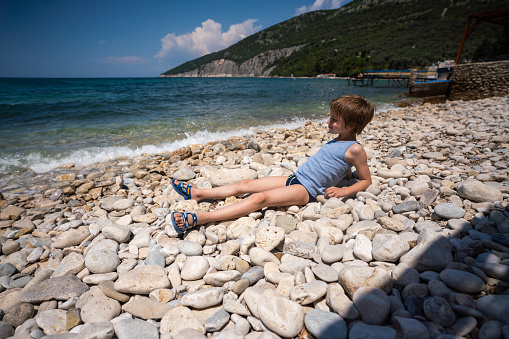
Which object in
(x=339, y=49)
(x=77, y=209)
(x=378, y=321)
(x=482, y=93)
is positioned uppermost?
(x=339, y=49)

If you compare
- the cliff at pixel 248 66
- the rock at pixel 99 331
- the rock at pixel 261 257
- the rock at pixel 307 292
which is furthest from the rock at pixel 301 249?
the cliff at pixel 248 66

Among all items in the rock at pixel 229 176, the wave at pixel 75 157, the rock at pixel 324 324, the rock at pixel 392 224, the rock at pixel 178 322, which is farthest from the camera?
the wave at pixel 75 157

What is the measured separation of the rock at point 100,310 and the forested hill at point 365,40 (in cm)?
3808

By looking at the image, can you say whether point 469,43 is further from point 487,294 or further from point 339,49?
point 487,294

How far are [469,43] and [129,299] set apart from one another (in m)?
72.7

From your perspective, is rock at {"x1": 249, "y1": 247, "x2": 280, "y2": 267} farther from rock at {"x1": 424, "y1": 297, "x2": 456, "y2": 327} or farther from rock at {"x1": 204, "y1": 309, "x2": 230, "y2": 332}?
rock at {"x1": 424, "y1": 297, "x2": 456, "y2": 327}

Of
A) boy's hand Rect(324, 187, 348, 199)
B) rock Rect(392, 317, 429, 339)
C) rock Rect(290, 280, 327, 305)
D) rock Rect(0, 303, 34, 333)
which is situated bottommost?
rock Rect(0, 303, 34, 333)

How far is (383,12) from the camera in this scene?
92.6 meters

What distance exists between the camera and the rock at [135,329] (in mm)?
1313

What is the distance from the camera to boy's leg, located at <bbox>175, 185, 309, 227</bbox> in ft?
7.95

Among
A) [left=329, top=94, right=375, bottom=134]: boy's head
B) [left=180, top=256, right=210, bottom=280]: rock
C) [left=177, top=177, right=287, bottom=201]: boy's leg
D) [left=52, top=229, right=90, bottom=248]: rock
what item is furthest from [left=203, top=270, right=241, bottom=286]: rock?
[left=329, top=94, right=375, bottom=134]: boy's head

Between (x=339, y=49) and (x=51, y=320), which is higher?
(x=339, y=49)

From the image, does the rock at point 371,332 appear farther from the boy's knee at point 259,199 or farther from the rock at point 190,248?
the boy's knee at point 259,199

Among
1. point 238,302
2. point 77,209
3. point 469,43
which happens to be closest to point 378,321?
point 238,302
